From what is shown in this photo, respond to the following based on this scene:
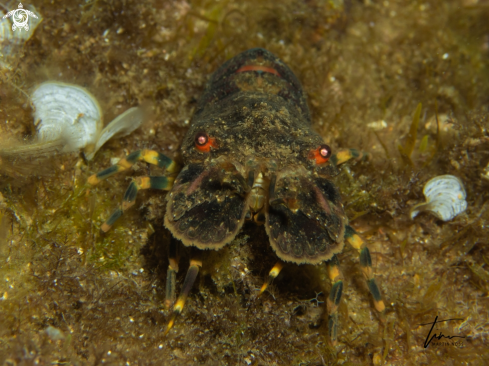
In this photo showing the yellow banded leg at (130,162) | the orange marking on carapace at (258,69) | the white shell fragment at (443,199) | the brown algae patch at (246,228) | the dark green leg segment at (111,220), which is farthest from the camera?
the orange marking on carapace at (258,69)

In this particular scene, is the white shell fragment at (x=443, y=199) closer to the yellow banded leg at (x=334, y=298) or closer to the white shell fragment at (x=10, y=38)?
the yellow banded leg at (x=334, y=298)

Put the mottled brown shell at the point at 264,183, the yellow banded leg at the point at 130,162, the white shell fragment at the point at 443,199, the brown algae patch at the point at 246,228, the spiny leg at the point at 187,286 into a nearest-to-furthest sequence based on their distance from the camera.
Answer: the mottled brown shell at the point at 264,183
the spiny leg at the point at 187,286
the brown algae patch at the point at 246,228
the yellow banded leg at the point at 130,162
the white shell fragment at the point at 443,199

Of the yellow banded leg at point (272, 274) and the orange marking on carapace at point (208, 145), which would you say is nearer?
the orange marking on carapace at point (208, 145)

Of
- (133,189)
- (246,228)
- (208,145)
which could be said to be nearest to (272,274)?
(246,228)

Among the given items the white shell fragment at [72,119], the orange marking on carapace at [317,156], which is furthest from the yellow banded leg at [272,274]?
the white shell fragment at [72,119]

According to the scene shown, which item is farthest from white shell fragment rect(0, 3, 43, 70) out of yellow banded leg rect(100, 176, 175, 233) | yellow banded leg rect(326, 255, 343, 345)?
yellow banded leg rect(326, 255, 343, 345)

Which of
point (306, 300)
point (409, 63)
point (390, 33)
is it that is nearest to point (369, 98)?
point (409, 63)

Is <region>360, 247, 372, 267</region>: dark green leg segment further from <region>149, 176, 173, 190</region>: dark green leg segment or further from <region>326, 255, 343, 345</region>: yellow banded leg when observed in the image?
<region>149, 176, 173, 190</region>: dark green leg segment
